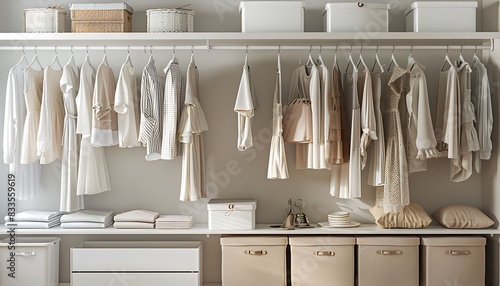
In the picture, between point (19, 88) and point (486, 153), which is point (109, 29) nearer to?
point (19, 88)

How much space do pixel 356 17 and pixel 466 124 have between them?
1020 mm

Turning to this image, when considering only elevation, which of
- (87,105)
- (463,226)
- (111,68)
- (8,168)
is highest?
(111,68)

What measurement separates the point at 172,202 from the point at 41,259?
3.18 ft

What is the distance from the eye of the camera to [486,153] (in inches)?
129

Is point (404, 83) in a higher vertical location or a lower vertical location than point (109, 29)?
lower

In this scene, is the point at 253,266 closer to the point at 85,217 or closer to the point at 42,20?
the point at 85,217

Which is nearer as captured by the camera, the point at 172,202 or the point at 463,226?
the point at 463,226

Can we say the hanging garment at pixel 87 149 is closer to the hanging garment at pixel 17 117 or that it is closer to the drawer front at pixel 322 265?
the hanging garment at pixel 17 117

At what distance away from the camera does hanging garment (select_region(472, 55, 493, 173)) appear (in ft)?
10.6

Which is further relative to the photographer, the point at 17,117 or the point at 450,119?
the point at 17,117

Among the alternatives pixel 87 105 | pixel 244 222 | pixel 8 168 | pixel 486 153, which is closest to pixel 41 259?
pixel 8 168

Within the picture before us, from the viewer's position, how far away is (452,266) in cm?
326

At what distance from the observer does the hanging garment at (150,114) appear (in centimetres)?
324

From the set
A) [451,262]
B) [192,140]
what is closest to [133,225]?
[192,140]
